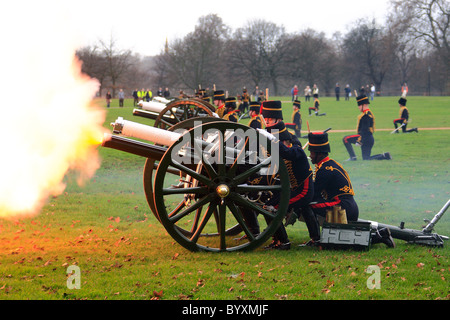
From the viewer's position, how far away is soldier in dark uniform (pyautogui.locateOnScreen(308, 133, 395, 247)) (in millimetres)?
7887

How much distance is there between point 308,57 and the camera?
8294cm

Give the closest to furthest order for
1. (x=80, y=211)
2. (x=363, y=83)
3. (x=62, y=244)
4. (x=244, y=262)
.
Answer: (x=244, y=262)
(x=62, y=244)
(x=80, y=211)
(x=363, y=83)

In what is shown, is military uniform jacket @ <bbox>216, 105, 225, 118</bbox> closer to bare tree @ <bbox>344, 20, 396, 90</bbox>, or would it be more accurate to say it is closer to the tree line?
the tree line

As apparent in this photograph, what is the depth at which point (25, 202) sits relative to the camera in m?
11.1

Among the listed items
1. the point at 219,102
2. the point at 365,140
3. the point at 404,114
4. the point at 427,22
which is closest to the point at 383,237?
the point at 219,102

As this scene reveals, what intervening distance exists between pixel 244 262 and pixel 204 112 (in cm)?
Result: 892

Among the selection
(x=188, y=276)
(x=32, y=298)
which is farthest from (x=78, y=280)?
(x=188, y=276)

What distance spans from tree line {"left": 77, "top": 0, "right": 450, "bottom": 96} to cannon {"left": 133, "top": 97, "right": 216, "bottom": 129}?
46945 millimetres

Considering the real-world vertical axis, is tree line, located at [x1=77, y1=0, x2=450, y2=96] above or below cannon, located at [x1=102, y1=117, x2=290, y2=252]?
above

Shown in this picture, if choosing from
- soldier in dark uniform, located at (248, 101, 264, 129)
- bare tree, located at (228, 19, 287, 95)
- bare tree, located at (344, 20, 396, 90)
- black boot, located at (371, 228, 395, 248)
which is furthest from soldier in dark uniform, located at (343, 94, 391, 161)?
bare tree, located at (344, 20, 396, 90)

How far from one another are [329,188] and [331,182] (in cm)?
10

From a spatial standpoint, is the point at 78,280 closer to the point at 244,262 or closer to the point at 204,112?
the point at 244,262

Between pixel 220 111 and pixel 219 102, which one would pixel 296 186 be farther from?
pixel 219 102
